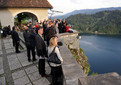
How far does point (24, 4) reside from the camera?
490 inches

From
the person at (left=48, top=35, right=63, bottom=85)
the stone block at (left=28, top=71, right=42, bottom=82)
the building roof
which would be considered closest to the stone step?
the person at (left=48, top=35, right=63, bottom=85)

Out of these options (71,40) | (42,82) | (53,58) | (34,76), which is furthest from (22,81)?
(71,40)

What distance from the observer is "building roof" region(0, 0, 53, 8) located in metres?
11.5

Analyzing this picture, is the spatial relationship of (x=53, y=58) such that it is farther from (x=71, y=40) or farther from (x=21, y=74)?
(x=71, y=40)

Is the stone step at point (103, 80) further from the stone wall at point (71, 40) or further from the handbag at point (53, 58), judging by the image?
the stone wall at point (71, 40)

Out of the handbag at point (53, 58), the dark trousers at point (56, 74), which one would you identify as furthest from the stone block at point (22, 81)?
the handbag at point (53, 58)

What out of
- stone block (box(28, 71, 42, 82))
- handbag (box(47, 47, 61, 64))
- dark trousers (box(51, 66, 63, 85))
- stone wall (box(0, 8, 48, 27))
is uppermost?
stone wall (box(0, 8, 48, 27))

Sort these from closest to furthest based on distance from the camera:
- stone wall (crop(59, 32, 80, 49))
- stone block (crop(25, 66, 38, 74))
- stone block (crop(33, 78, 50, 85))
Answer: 1. stone block (crop(33, 78, 50, 85))
2. stone block (crop(25, 66, 38, 74))
3. stone wall (crop(59, 32, 80, 49))

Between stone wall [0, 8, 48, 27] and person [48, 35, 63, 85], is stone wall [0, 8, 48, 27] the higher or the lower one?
the higher one

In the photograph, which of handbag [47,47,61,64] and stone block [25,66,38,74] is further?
stone block [25,66,38,74]

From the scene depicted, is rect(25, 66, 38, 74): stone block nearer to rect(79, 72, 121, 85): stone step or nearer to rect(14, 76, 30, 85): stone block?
rect(14, 76, 30, 85): stone block

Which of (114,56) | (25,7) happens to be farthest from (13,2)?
(114,56)

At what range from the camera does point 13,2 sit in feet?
39.5

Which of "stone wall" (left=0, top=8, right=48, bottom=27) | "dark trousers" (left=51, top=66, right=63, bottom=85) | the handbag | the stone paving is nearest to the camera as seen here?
the handbag
